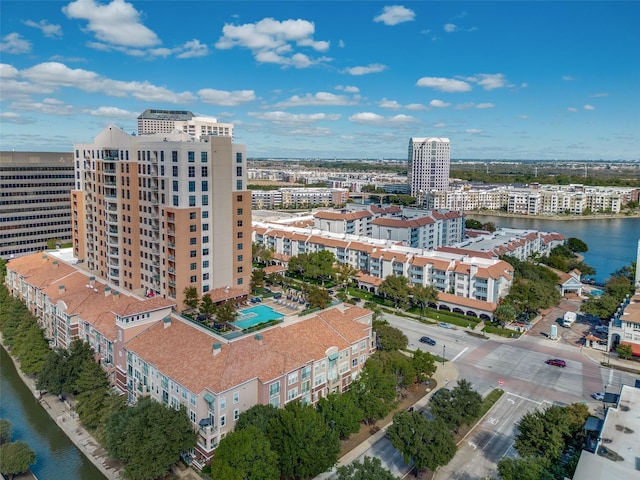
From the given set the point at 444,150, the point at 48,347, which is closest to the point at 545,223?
the point at 444,150

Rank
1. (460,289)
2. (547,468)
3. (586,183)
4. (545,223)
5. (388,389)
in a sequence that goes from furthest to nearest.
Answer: (586,183) < (545,223) < (460,289) < (388,389) < (547,468)

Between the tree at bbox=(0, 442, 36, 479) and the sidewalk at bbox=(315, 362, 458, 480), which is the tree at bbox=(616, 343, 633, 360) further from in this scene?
the tree at bbox=(0, 442, 36, 479)

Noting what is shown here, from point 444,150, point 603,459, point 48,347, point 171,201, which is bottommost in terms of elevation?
point 48,347

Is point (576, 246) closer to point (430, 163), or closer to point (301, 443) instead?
point (301, 443)

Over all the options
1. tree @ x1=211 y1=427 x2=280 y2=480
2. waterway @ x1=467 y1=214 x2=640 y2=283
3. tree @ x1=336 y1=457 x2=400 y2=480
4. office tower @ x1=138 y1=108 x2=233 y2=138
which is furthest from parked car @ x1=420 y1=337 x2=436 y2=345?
office tower @ x1=138 y1=108 x2=233 y2=138

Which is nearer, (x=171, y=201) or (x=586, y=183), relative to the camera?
(x=171, y=201)

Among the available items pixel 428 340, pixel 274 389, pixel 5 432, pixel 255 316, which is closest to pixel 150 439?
pixel 274 389

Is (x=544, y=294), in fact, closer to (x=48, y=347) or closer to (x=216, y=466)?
(x=216, y=466)

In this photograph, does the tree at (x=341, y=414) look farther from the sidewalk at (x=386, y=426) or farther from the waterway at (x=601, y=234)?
the waterway at (x=601, y=234)
